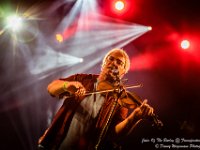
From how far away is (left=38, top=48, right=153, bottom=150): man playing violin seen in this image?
450 cm

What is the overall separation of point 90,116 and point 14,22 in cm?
321

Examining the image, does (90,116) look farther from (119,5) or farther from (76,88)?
(119,5)

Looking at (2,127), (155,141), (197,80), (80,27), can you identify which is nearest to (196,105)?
(197,80)

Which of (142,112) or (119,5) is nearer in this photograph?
(142,112)

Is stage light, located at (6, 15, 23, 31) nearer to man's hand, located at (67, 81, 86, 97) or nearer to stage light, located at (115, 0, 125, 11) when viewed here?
stage light, located at (115, 0, 125, 11)

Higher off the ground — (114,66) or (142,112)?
(114,66)

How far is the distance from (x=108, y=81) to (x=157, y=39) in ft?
6.45

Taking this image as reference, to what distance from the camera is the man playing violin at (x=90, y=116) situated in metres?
4.50

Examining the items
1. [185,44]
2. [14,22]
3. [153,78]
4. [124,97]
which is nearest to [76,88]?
[124,97]

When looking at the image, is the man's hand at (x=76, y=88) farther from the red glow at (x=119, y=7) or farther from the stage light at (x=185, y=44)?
the stage light at (x=185, y=44)

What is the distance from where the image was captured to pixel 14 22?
22.6ft

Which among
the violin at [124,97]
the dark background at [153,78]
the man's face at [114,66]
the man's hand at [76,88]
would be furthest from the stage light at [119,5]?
the man's hand at [76,88]

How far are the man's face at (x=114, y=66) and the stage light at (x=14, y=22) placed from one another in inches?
106

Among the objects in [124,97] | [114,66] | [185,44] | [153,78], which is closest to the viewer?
[124,97]
